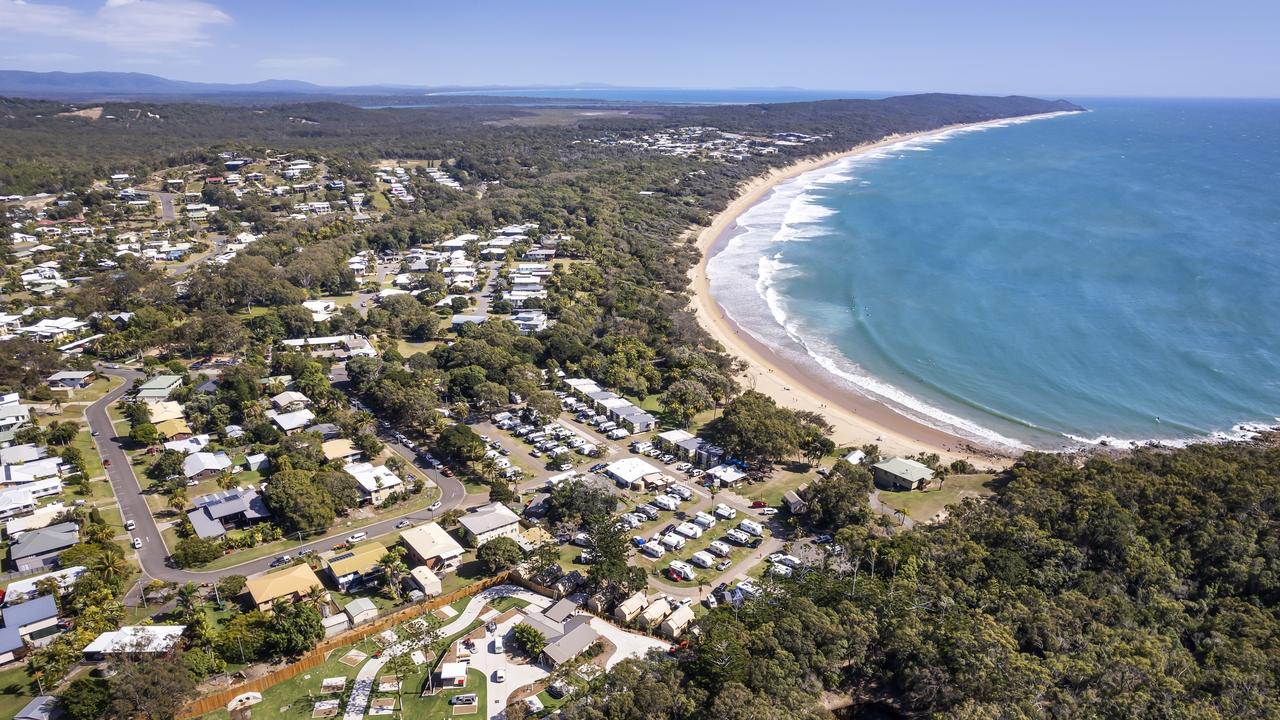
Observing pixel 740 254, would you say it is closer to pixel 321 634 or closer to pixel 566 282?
pixel 566 282

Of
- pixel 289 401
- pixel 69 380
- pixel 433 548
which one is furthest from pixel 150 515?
pixel 69 380

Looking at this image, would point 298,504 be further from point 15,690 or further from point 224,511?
point 15,690

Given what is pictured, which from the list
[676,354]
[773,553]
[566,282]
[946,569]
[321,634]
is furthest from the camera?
[566,282]

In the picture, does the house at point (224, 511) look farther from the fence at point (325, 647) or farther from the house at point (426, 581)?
the fence at point (325, 647)

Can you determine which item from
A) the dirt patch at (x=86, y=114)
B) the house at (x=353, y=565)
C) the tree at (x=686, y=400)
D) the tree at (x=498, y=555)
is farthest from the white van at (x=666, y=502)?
the dirt patch at (x=86, y=114)

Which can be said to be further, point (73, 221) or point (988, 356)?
point (73, 221)

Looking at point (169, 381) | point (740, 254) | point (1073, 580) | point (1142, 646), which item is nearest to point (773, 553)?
point (1073, 580)
